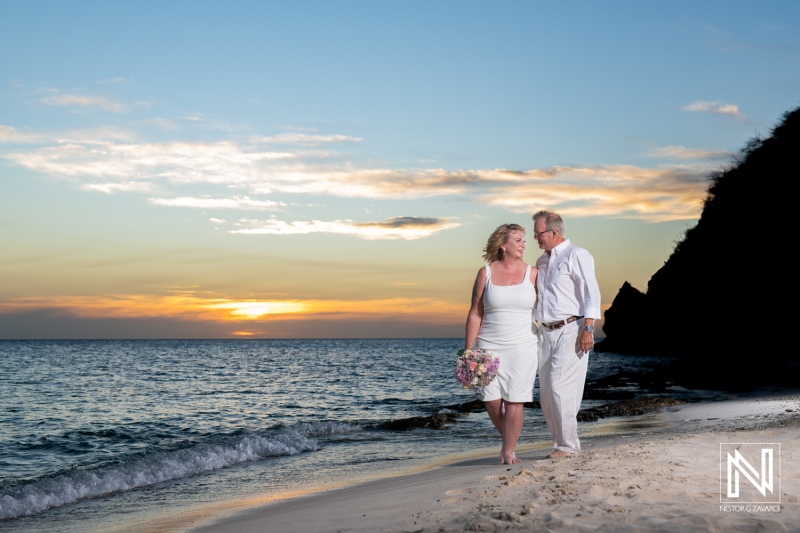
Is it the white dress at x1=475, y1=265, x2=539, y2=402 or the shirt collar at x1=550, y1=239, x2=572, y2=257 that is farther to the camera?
the shirt collar at x1=550, y1=239, x2=572, y2=257

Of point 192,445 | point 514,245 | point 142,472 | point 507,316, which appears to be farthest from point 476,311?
point 192,445

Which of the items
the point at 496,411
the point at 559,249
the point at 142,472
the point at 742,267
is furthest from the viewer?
the point at 742,267

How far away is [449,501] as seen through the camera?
5.43 m

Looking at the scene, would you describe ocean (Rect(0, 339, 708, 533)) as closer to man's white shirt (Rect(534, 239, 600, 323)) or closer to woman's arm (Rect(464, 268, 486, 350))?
woman's arm (Rect(464, 268, 486, 350))

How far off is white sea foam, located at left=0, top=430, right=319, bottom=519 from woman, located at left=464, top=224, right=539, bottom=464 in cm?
571

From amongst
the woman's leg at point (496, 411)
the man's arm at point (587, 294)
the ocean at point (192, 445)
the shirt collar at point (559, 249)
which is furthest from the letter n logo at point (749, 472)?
the ocean at point (192, 445)

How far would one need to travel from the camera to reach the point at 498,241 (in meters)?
6.84

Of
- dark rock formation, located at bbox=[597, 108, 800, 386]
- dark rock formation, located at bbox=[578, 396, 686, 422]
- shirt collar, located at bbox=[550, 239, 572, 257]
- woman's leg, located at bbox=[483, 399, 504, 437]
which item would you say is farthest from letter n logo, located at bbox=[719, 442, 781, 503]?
dark rock formation, located at bbox=[597, 108, 800, 386]

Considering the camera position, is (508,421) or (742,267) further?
(742,267)

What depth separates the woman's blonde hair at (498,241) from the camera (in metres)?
6.83

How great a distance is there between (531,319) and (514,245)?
77 cm

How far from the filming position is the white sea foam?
8.85 metres

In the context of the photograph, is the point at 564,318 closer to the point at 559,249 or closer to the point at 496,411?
the point at 559,249

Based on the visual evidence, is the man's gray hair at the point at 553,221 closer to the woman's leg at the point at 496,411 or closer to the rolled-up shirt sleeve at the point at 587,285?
the rolled-up shirt sleeve at the point at 587,285
